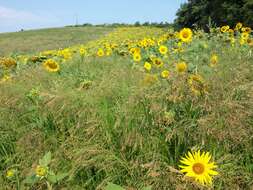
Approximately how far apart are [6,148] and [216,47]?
2301mm

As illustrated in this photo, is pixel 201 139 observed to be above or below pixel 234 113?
below

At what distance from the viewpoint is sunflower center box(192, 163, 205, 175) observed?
1.95m

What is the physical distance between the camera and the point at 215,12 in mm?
16688

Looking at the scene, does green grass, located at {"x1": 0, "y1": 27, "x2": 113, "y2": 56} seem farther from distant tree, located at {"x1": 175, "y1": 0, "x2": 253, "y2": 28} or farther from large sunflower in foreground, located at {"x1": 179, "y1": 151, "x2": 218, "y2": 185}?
large sunflower in foreground, located at {"x1": 179, "y1": 151, "x2": 218, "y2": 185}

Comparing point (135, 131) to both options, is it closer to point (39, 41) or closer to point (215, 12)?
point (215, 12)

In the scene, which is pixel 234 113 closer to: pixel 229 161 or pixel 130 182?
pixel 229 161

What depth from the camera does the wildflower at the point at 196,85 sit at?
2555 millimetres

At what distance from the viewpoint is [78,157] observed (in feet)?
8.52

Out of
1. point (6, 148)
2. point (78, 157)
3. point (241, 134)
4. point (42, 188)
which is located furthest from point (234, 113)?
point (6, 148)

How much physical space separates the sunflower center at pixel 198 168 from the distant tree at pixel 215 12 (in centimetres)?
1308

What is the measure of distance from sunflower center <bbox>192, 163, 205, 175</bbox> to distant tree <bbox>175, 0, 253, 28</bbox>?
1308 cm

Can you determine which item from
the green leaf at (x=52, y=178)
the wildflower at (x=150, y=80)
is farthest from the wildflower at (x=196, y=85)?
the green leaf at (x=52, y=178)

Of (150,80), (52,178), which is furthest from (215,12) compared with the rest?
(52,178)

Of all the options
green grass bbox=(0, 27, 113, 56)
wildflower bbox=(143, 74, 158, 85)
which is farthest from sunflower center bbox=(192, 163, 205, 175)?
green grass bbox=(0, 27, 113, 56)
